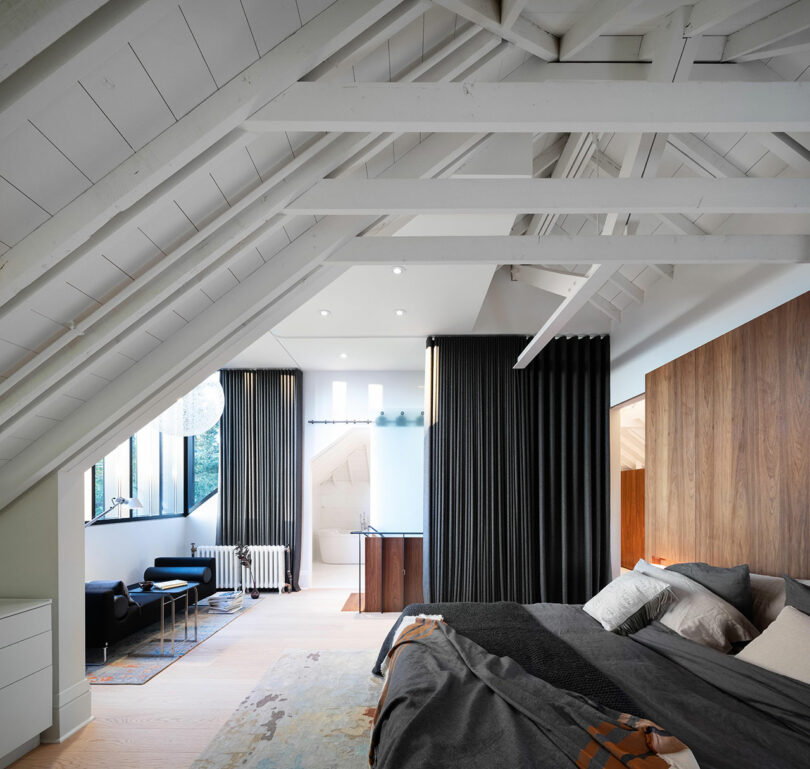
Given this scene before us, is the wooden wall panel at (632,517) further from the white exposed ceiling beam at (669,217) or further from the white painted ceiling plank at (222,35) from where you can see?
the white painted ceiling plank at (222,35)

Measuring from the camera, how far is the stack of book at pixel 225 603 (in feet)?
20.2

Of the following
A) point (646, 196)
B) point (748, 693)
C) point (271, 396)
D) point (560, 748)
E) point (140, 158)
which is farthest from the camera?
point (271, 396)

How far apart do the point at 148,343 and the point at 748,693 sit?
2.91 metres

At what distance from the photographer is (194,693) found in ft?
12.6

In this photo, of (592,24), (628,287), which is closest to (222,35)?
(592,24)

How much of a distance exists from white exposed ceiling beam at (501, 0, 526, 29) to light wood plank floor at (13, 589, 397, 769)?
3.35 metres

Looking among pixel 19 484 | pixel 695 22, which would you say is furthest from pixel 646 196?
pixel 19 484

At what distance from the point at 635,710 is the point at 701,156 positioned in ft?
10.0

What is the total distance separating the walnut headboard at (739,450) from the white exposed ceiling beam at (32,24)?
10.7 feet

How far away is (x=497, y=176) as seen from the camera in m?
3.12

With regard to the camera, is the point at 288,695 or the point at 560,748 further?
the point at 288,695

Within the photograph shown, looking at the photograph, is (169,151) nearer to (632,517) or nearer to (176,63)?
(176,63)

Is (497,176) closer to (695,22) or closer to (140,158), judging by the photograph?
(695,22)

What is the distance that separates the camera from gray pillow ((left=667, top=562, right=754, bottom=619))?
124 inches
